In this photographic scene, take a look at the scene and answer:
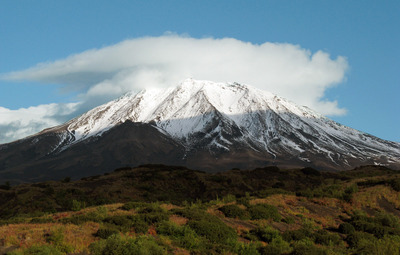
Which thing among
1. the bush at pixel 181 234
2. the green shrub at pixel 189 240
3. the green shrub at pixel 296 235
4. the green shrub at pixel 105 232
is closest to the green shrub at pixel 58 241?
the green shrub at pixel 105 232

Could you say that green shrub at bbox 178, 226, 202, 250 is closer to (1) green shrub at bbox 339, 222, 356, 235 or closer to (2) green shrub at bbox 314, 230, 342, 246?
(2) green shrub at bbox 314, 230, 342, 246

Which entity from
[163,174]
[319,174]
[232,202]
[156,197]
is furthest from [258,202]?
[319,174]

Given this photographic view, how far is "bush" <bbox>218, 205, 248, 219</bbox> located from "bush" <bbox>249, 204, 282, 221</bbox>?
462mm

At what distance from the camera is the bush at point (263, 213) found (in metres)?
23.6

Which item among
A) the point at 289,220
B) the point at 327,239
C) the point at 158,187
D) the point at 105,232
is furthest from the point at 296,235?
the point at 158,187

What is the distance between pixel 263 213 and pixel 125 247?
11260 millimetres

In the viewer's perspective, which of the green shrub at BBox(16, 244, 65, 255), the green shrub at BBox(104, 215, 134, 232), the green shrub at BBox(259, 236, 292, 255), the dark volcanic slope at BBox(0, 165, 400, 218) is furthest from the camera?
the dark volcanic slope at BBox(0, 165, 400, 218)

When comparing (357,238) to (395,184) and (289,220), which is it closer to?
(289,220)

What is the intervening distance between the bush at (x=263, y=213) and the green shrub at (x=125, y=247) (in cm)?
909

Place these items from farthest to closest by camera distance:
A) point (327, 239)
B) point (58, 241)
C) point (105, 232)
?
point (327, 239) < point (105, 232) < point (58, 241)

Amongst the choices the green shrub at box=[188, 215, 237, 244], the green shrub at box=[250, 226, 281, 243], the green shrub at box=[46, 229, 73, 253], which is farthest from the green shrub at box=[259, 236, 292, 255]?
the green shrub at box=[46, 229, 73, 253]

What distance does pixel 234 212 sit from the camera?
2352cm

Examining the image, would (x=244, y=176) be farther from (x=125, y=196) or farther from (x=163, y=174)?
(x=125, y=196)

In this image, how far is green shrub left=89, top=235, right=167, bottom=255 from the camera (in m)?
14.3
